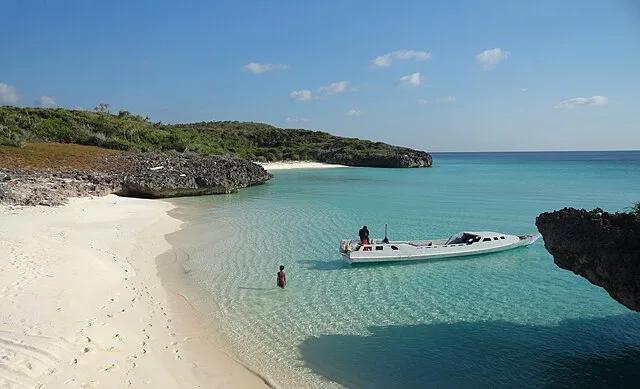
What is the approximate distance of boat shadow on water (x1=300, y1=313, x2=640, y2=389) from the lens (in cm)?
911

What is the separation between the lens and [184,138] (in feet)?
228

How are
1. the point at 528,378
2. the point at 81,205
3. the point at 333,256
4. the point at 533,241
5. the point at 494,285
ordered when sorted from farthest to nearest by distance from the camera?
the point at 81,205, the point at 533,241, the point at 333,256, the point at 494,285, the point at 528,378

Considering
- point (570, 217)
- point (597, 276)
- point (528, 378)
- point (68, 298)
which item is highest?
point (570, 217)

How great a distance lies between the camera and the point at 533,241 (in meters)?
22.1

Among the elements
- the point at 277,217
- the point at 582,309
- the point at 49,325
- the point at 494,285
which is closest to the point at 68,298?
the point at 49,325

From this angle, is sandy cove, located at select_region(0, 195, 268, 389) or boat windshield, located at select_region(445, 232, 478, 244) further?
boat windshield, located at select_region(445, 232, 478, 244)

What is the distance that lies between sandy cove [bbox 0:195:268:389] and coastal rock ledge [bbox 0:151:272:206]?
31.4 feet

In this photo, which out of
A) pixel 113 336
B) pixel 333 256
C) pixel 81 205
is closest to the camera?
pixel 113 336

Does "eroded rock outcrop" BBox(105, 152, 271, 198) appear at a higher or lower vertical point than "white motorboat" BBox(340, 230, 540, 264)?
higher

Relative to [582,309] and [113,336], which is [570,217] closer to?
[582,309]

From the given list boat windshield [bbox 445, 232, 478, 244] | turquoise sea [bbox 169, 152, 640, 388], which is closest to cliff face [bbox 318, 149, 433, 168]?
turquoise sea [bbox 169, 152, 640, 388]

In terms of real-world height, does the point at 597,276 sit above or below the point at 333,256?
above

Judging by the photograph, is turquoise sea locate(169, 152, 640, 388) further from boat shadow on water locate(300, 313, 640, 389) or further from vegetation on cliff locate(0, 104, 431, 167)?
vegetation on cliff locate(0, 104, 431, 167)

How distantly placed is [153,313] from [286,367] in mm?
4586
